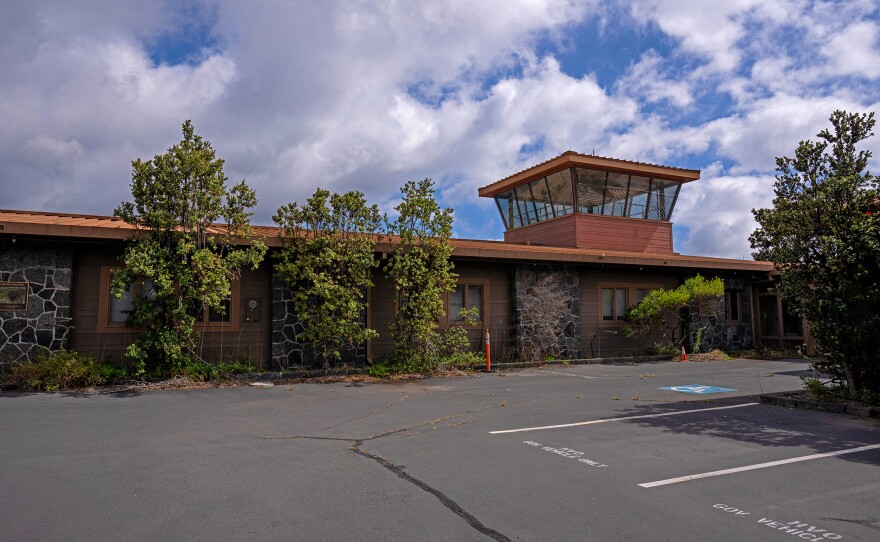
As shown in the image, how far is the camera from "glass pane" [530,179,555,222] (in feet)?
75.0

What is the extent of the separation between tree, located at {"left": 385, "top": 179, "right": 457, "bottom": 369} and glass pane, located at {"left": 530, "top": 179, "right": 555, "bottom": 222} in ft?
30.0

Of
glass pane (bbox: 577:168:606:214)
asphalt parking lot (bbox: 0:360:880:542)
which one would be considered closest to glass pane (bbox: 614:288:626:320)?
glass pane (bbox: 577:168:606:214)

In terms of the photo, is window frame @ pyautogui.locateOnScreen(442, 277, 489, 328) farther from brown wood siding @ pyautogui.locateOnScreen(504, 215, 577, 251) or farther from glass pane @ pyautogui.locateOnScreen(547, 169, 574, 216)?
glass pane @ pyautogui.locateOnScreen(547, 169, 574, 216)

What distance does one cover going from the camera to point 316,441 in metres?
7.22

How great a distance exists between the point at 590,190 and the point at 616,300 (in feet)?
15.7

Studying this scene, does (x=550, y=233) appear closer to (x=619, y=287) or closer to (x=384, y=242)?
(x=619, y=287)

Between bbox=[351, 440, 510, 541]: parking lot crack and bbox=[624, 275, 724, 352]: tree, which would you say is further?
bbox=[624, 275, 724, 352]: tree

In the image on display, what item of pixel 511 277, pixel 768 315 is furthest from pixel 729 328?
pixel 511 277

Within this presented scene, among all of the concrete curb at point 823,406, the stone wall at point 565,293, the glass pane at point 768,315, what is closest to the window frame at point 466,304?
Result: the stone wall at point 565,293

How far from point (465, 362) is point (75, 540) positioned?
Answer: 11.8 metres

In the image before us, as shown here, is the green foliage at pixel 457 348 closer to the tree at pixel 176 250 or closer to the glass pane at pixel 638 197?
the tree at pixel 176 250

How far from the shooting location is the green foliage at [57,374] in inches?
431

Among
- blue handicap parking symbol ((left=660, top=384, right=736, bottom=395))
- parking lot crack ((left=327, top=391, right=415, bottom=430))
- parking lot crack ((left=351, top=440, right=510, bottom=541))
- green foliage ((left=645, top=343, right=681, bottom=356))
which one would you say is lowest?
parking lot crack ((left=351, top=440, right=510, bottom=541))

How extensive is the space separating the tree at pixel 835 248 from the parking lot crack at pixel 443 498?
7.44 metres
